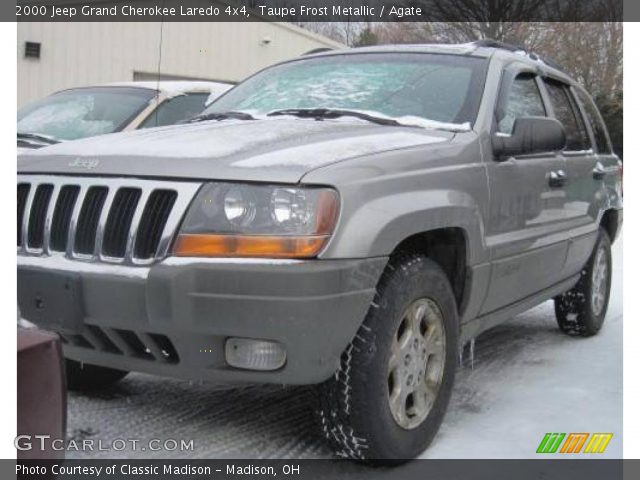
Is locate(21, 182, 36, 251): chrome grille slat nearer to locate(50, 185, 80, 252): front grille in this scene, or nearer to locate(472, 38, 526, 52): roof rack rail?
locate(50, 185, 80, 252): front grille

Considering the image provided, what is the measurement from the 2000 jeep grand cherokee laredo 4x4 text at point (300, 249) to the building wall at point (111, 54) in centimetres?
977

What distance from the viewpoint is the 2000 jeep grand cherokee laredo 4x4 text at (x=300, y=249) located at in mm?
2510

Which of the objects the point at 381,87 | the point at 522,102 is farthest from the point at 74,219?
the point at 522,102

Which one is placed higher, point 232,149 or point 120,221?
point 232,149

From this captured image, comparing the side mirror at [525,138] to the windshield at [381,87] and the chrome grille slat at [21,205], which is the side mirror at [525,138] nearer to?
the windshield at [381,87]

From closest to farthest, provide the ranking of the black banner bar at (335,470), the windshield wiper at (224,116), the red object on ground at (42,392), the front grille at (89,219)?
the red object on ground at (42,392) → the front grille at (89,219) → the black banner bar at (335,470) → the windshield wiper at (224,116)

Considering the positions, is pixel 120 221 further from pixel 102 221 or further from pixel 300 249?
pixel 300 249

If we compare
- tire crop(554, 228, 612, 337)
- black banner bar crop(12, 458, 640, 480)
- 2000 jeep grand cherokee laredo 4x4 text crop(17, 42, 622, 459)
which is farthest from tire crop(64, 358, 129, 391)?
tire crop(554, 228, 612, 337)

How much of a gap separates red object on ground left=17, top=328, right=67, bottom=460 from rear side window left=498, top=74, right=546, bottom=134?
99.7 inches

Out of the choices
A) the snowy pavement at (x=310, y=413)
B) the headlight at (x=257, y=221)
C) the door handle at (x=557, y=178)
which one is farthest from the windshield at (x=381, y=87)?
the snowy pavement at (x=310, y=413)

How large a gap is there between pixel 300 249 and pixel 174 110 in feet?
13.2

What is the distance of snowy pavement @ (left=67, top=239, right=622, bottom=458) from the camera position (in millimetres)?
3123

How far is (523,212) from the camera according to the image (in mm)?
3811

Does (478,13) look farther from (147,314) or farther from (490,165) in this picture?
(147,314)
